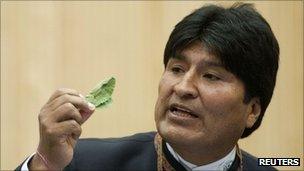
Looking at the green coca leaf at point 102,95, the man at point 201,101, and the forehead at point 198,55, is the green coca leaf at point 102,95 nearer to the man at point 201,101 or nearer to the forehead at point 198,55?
the man at point 201,101

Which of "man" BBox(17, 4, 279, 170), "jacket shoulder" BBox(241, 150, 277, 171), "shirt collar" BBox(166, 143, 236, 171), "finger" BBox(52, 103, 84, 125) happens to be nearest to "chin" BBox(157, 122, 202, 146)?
"man" BBox(17, 4, 279, 170)

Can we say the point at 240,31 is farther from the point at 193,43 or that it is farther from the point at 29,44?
the point at 29,44

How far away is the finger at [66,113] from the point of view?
1267 millimetres

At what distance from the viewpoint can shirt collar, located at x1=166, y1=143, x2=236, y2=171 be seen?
1.57 meters

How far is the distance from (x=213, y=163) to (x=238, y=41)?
0.37 metres

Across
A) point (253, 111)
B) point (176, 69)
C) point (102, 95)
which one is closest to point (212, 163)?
point (253, 111)

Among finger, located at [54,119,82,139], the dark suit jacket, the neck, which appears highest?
finger, located at [54,119,82,139]

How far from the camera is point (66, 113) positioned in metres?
1.27

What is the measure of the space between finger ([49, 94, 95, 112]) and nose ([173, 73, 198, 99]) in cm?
25

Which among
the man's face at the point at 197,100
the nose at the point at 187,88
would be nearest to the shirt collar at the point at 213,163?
the man's face at the point at 197,100

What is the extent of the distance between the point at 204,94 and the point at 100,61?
73cm

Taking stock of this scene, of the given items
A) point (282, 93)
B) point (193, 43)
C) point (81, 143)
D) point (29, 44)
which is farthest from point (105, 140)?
point (282, 93)

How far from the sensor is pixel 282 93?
7.50 ft

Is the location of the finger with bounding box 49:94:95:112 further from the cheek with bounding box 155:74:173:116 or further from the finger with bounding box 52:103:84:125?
the cheek with bounding box 155:74:173:116
